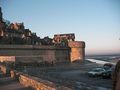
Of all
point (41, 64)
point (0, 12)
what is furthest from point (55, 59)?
point (0, 12)

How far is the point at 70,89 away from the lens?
10648mm

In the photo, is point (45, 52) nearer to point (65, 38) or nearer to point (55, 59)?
point (55, 59)

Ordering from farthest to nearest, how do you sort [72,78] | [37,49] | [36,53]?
[37,49], [36,53], [72,78]

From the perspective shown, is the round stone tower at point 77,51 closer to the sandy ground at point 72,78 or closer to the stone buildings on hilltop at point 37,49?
the stone buildings on hilltop at point 37,49

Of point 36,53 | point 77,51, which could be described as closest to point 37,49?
point 36,53

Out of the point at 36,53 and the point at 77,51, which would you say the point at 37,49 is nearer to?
the point at 36,53

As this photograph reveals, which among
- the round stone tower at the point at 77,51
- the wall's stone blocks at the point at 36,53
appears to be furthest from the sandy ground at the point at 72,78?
the round stone tower at the point at 77,51

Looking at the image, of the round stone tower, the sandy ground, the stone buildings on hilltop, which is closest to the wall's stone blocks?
the stone buildings on hilltop

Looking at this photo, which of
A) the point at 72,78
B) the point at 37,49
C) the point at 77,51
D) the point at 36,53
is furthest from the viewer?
the point at 77,51

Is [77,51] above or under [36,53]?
above

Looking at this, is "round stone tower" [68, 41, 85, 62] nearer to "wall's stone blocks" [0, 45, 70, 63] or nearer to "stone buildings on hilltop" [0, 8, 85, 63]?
"stone buildings on hilltop" [0, 8, 85, 63]

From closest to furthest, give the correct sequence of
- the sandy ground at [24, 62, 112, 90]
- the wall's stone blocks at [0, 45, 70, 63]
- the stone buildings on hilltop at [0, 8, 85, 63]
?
the sandy ground at [24, 62, 112, 90], the wall's stone blocks at [0, 45, 70, 63], the stone buildings on hilltop at [0, 8, 85, 63]

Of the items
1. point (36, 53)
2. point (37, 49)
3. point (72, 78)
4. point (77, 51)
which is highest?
point (37, 49)

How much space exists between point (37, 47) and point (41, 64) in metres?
7.27
